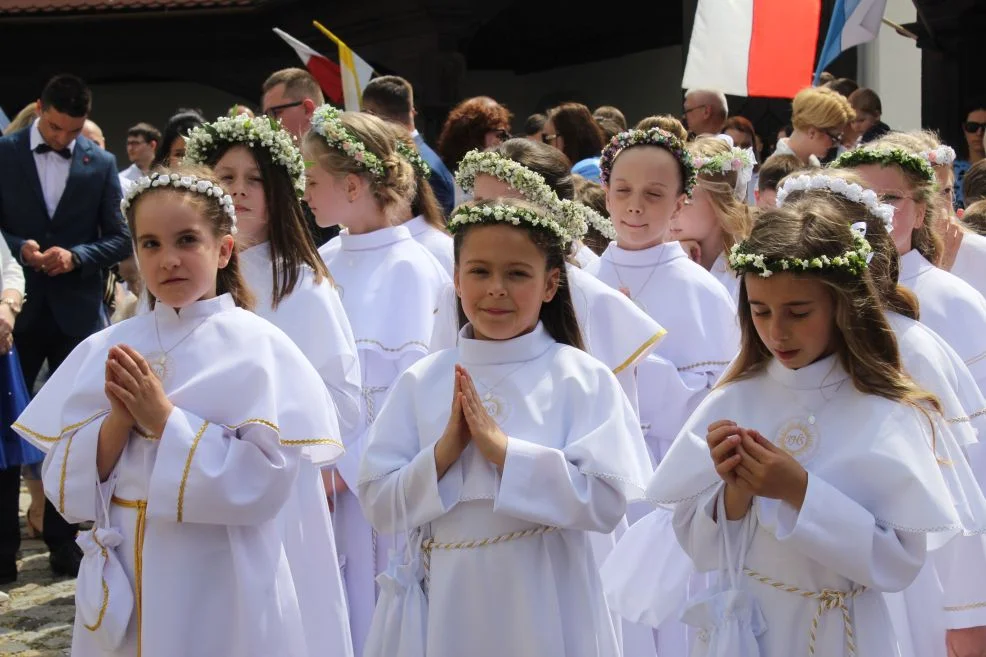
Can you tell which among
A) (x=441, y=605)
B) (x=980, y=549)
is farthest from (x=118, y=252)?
(x=980, y=549)

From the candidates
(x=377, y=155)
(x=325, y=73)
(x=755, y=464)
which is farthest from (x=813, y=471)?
(x=325, y=73)

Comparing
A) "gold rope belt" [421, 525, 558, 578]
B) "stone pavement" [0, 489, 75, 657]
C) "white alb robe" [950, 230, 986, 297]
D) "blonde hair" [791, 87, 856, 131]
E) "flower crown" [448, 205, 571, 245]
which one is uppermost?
"blonde hair" [791, 87, 856, 131]

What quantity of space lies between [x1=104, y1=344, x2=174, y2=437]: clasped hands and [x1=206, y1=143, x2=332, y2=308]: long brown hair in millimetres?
1264

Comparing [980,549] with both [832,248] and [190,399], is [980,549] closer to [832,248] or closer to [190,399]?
[832,248]

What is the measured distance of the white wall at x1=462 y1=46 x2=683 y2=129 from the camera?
18.0 meters

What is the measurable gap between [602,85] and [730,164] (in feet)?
44.6

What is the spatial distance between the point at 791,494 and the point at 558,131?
5.45m

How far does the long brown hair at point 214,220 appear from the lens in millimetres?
4164

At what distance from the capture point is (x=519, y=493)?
12.1 ft

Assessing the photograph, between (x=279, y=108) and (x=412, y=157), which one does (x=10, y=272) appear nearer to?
(x=279, y=108)

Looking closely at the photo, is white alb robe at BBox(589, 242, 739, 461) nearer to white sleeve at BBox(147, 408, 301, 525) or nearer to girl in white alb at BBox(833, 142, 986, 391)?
girl in white alb at BBox(833, 142, 986, 391)

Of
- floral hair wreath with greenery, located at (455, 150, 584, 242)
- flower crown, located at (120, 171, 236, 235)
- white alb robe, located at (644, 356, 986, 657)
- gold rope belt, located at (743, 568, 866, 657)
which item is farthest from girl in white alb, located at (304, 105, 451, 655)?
gold rope belt, located at (743, 568, 866, 657)

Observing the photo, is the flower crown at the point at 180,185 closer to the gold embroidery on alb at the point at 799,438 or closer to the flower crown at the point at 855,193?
the flower crown at the point at 855,193

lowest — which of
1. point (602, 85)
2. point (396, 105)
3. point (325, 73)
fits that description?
point (396, 105)
